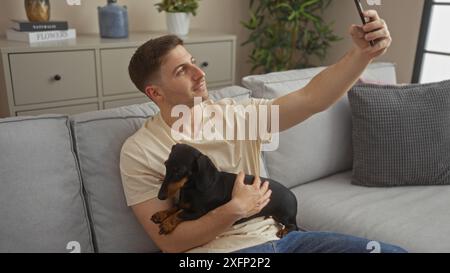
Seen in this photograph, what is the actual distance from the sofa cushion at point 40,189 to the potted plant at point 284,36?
1887mm

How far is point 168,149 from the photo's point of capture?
1.03 metres

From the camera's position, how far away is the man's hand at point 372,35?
3.23 ft

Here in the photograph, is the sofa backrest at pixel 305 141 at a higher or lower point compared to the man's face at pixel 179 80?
lower

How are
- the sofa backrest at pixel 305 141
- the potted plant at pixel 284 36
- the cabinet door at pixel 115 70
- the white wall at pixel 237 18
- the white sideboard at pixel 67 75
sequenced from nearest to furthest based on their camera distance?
the sofa backrest at pixel 305 141, the white sideboard at pixel 67 75, the cabinet door at pixel 115 70, the white wall at pixel 237 18, the potted plant at pixel 284 36

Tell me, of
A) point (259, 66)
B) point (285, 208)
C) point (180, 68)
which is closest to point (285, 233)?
point (285, 208)

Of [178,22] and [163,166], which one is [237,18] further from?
[163,166]

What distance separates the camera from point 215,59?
7.98ft

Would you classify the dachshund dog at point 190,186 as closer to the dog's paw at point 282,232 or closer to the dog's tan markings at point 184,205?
the dog's tan markings at point 184,205

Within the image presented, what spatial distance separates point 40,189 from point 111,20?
138cm

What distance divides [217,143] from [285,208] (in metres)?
0.27

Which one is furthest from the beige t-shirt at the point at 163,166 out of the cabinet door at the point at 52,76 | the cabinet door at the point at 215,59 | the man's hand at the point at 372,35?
the cabinet door at the point at 215,59

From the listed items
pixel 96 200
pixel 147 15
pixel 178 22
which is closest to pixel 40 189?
pixel 96 200
